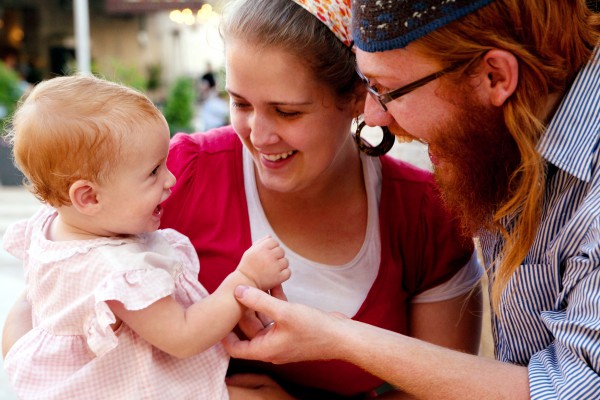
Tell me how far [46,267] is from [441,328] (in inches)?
44.3

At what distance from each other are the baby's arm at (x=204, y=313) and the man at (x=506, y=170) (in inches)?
2.7

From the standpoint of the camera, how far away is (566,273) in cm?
167

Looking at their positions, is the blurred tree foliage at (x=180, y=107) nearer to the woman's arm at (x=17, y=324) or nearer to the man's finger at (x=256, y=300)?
the woman's arm at (x=17, y=324)

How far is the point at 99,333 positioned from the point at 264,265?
435 mm

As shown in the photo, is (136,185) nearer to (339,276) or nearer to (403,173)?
(339,276)

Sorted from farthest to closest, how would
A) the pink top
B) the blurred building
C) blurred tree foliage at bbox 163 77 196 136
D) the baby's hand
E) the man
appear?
the blurred building, blurred tree foliage at bbox 163 77 196 136, the pink top, the baby's hand, the man

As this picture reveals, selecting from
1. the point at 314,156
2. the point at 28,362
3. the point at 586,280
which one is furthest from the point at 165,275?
the point at 586,280

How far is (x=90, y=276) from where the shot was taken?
5.80 ft

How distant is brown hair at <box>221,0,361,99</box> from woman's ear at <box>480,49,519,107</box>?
47 centimetres

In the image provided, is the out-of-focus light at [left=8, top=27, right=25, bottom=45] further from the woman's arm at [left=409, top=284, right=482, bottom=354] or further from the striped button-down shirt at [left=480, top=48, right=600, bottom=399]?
the striped button-down shirt at [left=480, top=48, right=600, bottom=399]

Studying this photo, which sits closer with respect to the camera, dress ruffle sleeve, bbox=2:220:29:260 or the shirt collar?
the shirt collar

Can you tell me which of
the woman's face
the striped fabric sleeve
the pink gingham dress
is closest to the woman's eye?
the woman's face

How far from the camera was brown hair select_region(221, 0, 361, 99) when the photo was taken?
6.52 ft

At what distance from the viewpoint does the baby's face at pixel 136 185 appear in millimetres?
1777
